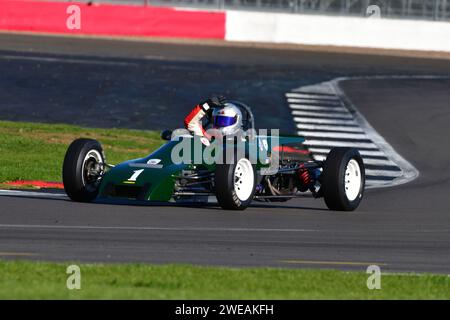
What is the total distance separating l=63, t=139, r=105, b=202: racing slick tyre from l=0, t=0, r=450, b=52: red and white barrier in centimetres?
2494

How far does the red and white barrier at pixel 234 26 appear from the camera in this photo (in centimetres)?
4041

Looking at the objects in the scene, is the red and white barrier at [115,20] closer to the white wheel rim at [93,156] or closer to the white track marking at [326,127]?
the white track marking at [326,127]

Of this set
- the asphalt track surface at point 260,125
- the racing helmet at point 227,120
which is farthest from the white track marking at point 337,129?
the racing helmet at point 227,120

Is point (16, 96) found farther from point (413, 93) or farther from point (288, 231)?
point (288, 231)

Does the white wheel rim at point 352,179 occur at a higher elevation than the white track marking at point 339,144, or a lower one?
higher

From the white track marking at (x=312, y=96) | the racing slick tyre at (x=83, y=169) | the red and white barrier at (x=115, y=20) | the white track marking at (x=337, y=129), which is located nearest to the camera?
the racing slick tyre at (x=83, y=169)

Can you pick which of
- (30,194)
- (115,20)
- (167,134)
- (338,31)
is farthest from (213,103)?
(338,31)

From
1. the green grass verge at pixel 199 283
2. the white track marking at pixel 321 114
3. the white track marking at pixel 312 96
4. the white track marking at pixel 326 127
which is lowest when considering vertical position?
the white track marking at pixel 326 127

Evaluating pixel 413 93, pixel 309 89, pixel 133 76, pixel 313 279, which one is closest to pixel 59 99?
pixel 133 76

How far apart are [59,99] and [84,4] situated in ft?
41.6

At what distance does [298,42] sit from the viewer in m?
41.8

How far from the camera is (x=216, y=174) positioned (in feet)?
47.1

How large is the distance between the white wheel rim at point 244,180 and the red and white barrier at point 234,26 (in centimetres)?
2586

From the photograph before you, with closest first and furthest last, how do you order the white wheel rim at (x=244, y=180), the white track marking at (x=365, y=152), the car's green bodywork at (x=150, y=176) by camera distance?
the car's green bodywork at (x=150, y=176)
the white wheel rim at (x=244, y=180)
the white track marking at (x=365, y=152)
